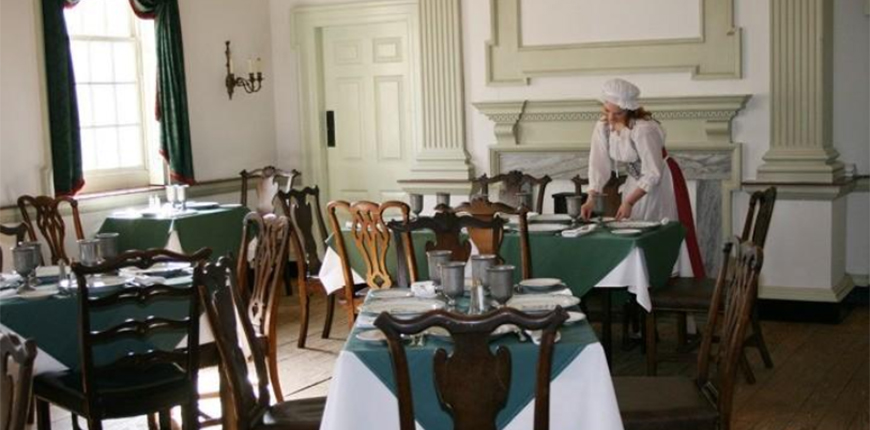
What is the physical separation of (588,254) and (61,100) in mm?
3456

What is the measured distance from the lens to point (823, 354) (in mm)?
5766

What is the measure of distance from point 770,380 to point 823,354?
0.64 metres

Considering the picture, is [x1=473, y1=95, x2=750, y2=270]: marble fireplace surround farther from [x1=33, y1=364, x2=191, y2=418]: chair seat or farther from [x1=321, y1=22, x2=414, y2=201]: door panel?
[x1=33, y1=364, x2=191, y2=418]: chair seat

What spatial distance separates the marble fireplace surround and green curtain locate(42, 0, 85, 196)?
2596mm

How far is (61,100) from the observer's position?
662 cm

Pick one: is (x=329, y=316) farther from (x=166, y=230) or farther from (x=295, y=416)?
(x=295, y=416)

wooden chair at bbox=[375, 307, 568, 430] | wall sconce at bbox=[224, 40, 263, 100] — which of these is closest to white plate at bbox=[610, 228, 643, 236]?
wooden chair at bbox=[375, 307, 568, 430]

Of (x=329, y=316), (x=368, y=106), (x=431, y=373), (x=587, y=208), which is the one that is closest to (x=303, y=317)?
(x=329, y=316)

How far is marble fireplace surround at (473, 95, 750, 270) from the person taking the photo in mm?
6754

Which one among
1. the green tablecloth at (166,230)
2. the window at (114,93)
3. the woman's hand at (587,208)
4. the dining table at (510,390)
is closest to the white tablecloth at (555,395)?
the dining table at (510,390)

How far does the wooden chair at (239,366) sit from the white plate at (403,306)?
35cm

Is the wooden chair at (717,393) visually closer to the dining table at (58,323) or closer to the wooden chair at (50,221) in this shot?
the dining table at (58,323)

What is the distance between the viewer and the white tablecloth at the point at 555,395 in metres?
2.93

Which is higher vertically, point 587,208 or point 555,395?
point 587,208
